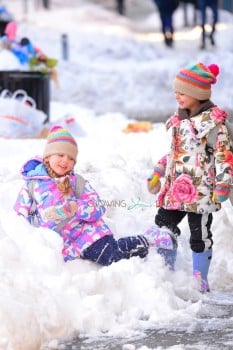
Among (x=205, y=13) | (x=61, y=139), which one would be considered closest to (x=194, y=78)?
(x=61, y=139)

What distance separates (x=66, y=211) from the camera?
6.02 m

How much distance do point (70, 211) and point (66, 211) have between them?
23mm

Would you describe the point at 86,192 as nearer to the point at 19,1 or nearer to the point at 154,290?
the point at 154,290

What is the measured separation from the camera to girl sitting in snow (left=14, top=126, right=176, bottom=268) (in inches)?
238

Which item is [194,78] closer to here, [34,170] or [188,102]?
[188,102]

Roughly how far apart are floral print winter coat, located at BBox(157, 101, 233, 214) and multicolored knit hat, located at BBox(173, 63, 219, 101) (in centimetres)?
8

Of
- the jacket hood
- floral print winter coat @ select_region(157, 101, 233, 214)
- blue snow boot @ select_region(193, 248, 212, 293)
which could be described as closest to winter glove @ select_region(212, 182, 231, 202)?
floral print winter coat @ select_region(157, 101, 233, 214)

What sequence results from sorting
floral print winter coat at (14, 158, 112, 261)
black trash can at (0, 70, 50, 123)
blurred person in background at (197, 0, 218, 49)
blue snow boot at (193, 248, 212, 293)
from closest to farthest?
floral print winter coat at (14, 158, 112, 261) → blue snow boot at (193, 248, 212, 293) → black trash can at (0, 70, 50, 123) → blurred person in background at (197, 0, 218, 49)

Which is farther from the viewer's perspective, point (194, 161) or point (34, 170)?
point (194, 161)

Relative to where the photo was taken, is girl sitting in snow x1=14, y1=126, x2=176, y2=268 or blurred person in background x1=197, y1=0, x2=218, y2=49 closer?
girl sitting in snow x1=14, y1=126, x2=176, y2=268

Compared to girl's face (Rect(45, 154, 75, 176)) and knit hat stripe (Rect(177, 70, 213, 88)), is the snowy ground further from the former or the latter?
knit hat stripe (Rect(177, 70, 213, 88))

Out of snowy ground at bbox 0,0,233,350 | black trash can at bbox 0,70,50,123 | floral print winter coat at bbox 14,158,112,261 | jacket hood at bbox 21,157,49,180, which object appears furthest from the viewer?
black trash can at bbox 0,70,50,123

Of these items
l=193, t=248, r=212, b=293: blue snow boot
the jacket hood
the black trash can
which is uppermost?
the jacket hood

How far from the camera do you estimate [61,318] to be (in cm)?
527
